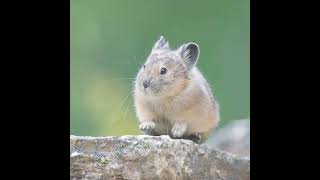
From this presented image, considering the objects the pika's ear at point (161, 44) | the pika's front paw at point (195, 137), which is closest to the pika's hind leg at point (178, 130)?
the pika's front paw at point (195, 137)

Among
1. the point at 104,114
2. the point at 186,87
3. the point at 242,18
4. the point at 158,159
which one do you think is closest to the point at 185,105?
the point at 186,87

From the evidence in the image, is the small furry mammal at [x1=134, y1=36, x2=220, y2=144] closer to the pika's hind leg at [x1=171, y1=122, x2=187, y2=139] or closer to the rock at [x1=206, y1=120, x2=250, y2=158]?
the pika's hind leg at [x1=171, y1=122, x2=187, y2=139]

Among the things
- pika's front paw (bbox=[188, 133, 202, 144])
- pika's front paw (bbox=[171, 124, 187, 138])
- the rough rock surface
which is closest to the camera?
the rough rock surface

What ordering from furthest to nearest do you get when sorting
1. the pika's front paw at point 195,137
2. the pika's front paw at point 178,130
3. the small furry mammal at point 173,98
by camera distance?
1. the pika's front paw at point 195,137
2. the small furry mammal at point 173,98
3. the pika's front paw at point 178,130

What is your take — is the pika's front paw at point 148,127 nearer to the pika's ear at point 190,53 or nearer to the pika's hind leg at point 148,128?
the pika's hind leg at point 148,128

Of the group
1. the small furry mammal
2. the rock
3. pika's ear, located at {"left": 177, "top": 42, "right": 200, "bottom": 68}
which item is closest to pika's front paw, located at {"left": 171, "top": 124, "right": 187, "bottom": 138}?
the small furry mammal
